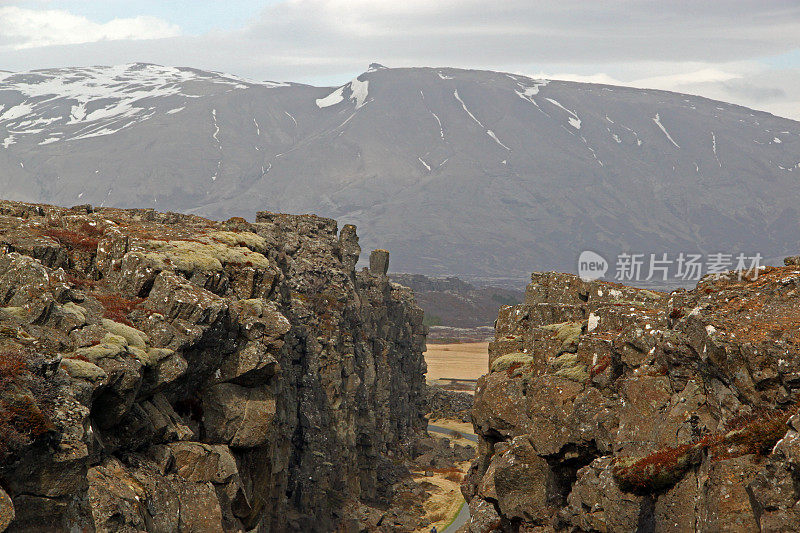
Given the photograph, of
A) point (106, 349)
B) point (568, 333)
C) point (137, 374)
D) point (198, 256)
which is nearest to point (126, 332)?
point (106, 349)

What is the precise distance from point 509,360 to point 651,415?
43.2 ft

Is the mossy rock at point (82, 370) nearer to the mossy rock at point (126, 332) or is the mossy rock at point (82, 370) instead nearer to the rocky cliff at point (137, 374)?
the rocky cliff at point (137, 374)

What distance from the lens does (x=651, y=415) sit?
30984 mm

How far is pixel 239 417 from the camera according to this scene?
3644 cm

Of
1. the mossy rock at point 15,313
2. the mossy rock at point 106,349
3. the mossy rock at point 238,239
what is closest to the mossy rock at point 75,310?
the mossy rock at point 106,349

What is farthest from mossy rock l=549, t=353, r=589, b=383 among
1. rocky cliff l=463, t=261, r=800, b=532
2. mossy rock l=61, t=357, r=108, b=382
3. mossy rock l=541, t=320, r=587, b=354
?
mossy rock l=61, t=357, r=108, b=382

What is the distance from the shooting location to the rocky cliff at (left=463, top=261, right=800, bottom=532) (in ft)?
80.4

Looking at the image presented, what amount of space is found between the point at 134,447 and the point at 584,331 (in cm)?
2042

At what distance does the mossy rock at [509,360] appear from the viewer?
4305cm

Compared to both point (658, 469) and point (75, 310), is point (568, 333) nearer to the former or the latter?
point (658, 469)

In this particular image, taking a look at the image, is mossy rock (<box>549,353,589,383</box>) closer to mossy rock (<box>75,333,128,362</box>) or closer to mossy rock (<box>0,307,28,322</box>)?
mossy rock (<box>75,333,128,362</box>)

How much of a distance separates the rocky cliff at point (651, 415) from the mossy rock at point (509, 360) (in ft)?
0.39

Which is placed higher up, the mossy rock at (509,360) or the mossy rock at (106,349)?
the mossy rock at (106,349)

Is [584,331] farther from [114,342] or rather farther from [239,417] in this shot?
[114,342]
